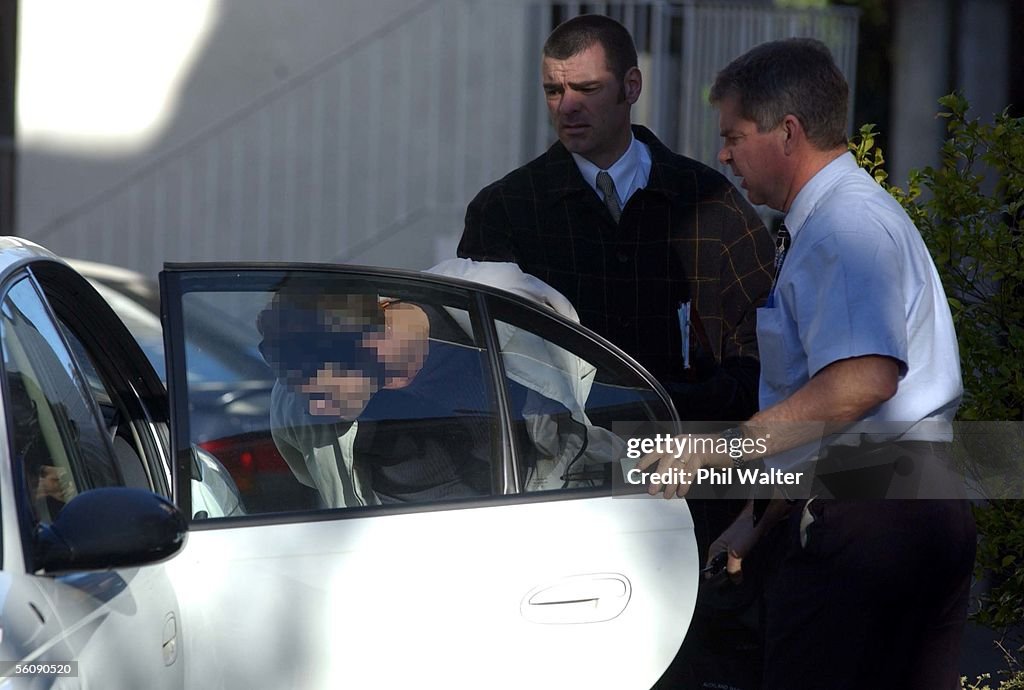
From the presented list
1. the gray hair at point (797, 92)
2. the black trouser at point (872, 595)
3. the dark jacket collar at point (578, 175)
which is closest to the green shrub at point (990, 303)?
the dark jacket collar at point (578, 175)

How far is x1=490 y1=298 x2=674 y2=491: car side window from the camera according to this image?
2.58m

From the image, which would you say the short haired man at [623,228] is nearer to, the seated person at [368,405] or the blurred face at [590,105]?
the blurred face at [590,105]

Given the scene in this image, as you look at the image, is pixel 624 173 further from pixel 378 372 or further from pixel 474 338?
pixel 378 372

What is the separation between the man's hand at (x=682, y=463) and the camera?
2.51 meters

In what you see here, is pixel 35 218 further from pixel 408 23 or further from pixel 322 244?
pixel 408 23

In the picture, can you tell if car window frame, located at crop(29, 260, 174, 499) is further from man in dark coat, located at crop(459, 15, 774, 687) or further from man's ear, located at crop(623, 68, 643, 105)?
man's ear, located at crop(623, 68, 643, 105)

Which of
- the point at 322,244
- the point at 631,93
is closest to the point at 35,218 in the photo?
the point at 322,244

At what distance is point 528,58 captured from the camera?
9.16 meters

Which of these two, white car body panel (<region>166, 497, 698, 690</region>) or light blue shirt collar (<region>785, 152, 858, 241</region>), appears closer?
white car body panel (<region>166, 497, 698, 690</region>)

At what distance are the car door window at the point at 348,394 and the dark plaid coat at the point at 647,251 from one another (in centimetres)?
81

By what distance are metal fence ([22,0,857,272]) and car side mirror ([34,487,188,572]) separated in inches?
281

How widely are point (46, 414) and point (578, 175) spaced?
1.61 meters

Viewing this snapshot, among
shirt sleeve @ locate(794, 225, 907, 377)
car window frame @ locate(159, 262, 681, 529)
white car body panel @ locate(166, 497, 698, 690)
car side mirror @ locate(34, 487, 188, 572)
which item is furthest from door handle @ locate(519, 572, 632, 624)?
car side mirror @ locate(34, 487, 188, 572)

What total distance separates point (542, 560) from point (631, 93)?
5.26ft
